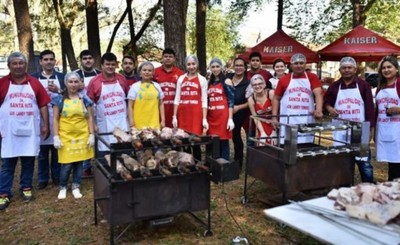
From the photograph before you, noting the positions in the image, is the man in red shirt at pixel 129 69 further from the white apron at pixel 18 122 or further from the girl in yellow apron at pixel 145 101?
the white apron at pixel 18 122

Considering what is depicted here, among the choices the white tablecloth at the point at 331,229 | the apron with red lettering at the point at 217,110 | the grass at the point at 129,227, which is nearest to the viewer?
the white tablecloth at the point at 331,229

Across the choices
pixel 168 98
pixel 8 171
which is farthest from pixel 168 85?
pixel 8 171

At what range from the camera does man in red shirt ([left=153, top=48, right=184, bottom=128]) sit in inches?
222

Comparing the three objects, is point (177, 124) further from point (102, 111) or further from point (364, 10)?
point (364, 10)

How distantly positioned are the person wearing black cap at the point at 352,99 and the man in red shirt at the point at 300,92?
23cm

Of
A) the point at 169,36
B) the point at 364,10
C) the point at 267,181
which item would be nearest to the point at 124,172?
the point at 267,181

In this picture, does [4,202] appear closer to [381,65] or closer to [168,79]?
[168,79]

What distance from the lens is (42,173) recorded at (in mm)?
5555

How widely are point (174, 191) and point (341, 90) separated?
2.63 meters

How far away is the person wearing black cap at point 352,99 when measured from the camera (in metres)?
4.79

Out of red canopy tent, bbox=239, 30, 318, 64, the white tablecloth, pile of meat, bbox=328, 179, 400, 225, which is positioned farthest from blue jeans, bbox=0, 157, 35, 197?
red canopy tent, bbox=239, 30, 318, 64

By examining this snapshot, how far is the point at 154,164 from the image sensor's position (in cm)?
364

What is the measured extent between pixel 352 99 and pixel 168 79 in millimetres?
2541

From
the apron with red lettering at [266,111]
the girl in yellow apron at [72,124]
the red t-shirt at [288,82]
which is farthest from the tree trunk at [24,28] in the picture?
the red t-shirt at [288,82]
